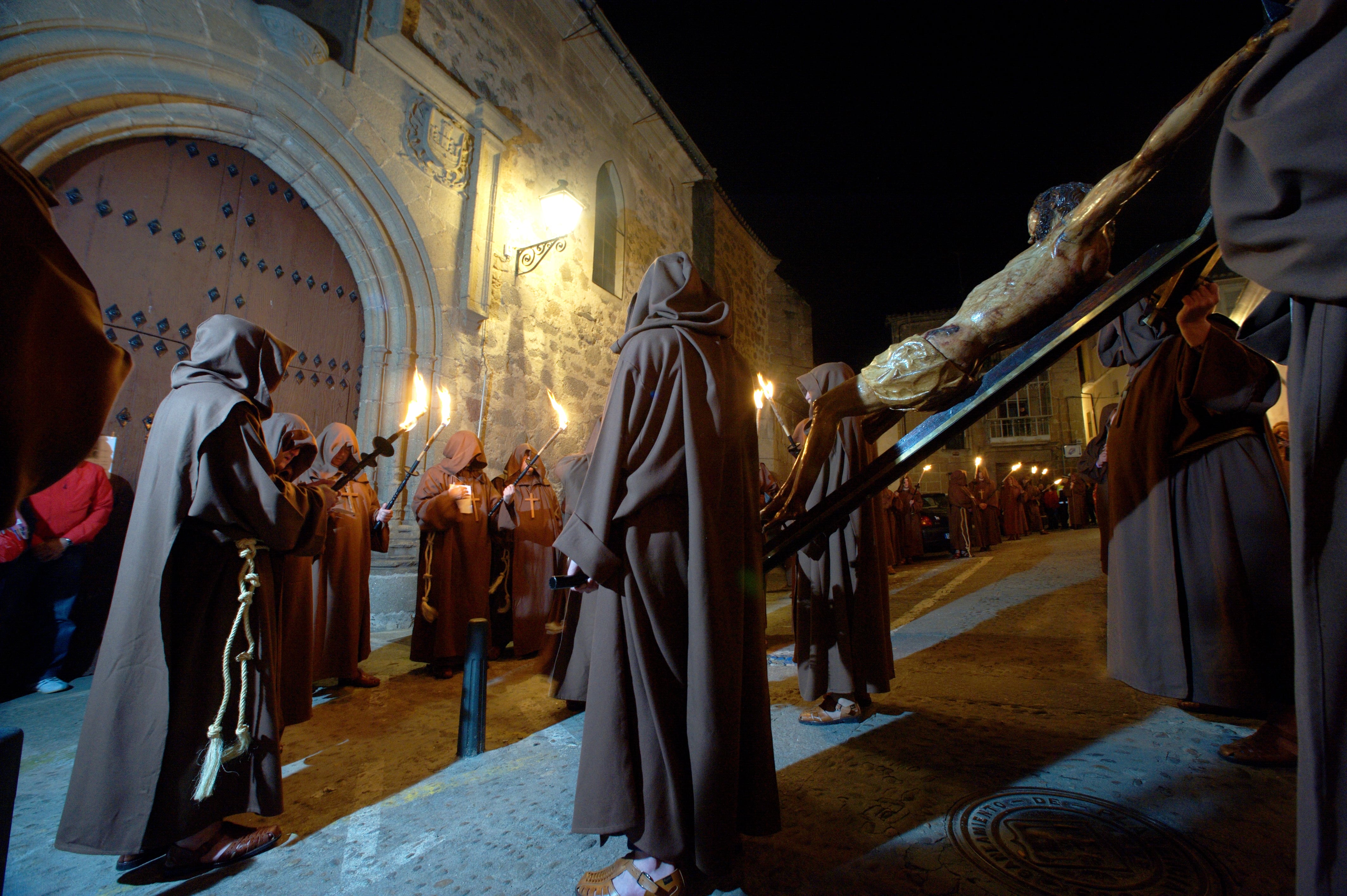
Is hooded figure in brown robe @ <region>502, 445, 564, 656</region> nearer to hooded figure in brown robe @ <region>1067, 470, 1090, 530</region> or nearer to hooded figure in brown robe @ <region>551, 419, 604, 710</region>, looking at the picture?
hooded figure in brown robe @ <region>551, 419, 604, 710</region>

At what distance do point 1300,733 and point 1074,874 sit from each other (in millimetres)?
1383

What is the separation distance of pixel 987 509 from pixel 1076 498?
35.0 ft

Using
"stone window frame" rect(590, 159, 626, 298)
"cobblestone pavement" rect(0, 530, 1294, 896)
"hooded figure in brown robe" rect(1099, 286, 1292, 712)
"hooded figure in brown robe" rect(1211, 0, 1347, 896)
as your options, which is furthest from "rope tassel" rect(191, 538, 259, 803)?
"stone window frame" rect(590, 159, 626, 298)

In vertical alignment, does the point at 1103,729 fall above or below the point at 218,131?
below

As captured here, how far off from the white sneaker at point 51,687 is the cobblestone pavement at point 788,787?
123mm

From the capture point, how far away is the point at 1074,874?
1741 millimetres

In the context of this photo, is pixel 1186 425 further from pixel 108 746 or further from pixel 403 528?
pixel 403 528

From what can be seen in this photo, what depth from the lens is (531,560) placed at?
5715 mm

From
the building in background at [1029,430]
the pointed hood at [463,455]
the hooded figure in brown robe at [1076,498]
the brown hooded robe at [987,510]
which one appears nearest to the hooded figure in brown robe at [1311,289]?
Result: the pointed hood at [463,455]

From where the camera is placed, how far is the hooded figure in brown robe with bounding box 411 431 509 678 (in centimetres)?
477

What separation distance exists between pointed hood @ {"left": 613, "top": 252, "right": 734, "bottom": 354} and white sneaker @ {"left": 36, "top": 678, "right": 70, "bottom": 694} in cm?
496

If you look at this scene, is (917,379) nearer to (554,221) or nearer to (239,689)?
(239,689)

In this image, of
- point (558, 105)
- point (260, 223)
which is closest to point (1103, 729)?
point (260, 223)

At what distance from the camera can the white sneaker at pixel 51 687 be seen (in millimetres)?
3953
